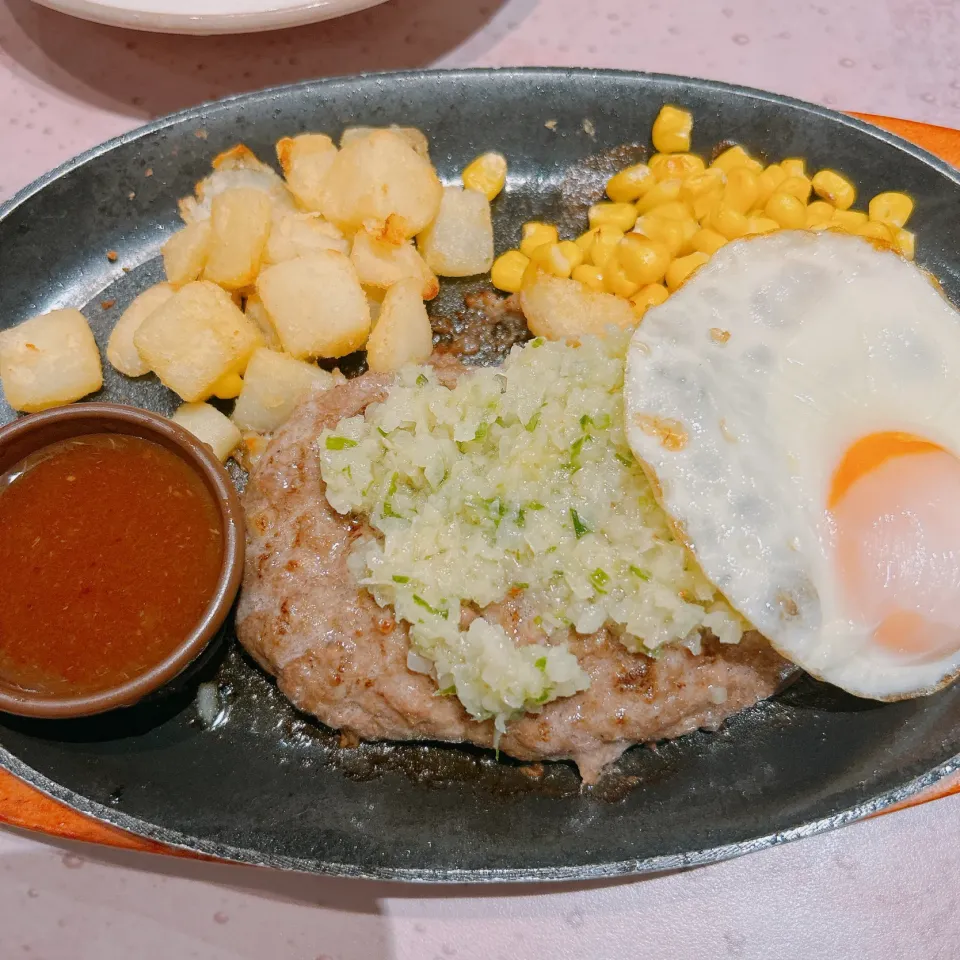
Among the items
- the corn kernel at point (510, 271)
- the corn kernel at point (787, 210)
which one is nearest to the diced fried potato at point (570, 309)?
the corn kernel at point (510, 271)

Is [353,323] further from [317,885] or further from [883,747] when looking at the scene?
[883,747]

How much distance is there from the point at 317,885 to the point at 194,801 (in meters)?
0.53

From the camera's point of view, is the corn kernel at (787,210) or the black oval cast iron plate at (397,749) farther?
the corn kernel at (787,210)

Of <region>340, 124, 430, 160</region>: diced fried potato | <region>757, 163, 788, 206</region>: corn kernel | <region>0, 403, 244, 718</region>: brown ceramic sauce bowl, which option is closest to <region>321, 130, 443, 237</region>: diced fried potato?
<region>340, 124, 430, 160</region>: diced fried potato

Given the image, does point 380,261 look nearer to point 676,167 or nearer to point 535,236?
point 535,236

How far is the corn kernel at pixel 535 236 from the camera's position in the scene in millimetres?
3174

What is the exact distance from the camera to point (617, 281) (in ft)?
9.92

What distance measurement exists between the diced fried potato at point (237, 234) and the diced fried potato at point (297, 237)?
0.04 meters

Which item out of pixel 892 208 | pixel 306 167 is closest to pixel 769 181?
pixel 892 208

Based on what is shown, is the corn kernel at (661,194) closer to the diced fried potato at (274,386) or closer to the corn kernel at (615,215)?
the corn kernel at (615,215)

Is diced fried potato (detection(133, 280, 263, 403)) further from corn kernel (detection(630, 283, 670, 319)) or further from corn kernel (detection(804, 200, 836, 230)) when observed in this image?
corn kernel (detection(804, 200, 836, 230))

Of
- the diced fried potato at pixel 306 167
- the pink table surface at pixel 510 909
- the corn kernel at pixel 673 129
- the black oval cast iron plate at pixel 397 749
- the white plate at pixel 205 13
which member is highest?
the white plate at pixel 205 13

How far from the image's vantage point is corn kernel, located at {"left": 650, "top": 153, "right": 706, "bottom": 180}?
10.2 feet

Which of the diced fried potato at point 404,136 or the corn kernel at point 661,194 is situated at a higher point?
the diced fried potato at point 404,136
